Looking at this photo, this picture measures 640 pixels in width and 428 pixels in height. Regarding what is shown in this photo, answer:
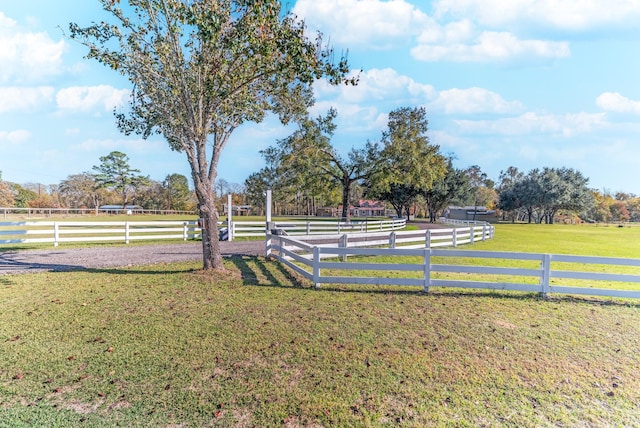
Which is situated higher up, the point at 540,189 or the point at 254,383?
the point at 540,189

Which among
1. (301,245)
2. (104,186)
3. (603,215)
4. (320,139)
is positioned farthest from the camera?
(603,215)

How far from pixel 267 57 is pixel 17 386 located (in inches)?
275

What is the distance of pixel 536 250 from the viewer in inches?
607

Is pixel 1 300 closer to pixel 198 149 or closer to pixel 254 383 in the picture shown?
pixel 198 149

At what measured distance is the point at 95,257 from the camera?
35.4 ft

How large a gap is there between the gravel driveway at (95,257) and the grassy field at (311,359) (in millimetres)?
2679

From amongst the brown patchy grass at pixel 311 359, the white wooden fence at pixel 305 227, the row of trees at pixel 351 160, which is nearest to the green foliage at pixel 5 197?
the row of trees at pixel 351 160

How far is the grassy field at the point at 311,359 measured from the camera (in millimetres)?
3045

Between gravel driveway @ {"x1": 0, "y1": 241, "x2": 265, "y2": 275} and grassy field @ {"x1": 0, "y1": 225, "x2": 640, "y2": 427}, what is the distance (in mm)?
2679

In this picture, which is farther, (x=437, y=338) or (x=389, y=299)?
(x=389, y=299)

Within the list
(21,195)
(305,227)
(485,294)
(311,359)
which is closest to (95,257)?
(311,359)

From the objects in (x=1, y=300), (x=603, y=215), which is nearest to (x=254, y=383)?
(x=1, y=300)

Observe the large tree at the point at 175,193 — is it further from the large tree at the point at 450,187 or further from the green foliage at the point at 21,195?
the large tree at the point at 450,187

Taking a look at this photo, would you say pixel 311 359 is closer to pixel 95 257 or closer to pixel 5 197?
pixel 95 257
